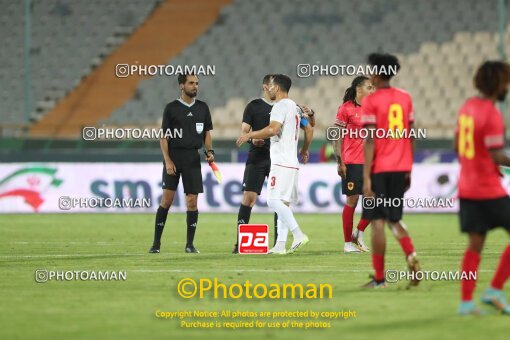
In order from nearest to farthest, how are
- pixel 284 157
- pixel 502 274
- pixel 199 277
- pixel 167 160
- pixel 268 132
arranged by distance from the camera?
pixel 502 274 < pixel 199 277 < pixel 268 132 < pixel 284 157 < pixel 167 160

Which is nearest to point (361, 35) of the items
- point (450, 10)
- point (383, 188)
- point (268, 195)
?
point (450, 10)

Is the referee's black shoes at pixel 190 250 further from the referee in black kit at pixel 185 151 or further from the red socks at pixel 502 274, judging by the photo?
the red socks at pixel 502 274

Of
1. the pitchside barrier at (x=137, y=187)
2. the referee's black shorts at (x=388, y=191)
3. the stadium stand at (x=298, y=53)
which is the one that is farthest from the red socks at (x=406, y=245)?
the stadium stand at (x=298, y=53)

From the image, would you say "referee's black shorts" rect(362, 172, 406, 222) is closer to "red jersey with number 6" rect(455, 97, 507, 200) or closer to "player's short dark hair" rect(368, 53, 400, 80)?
"player's short dark hair" rect(368, 53, 400, 80)

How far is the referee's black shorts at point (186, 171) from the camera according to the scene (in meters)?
15.9

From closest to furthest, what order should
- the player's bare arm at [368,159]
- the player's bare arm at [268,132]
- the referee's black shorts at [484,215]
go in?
the referee's black shorts at [484,215]
the player's bare arm at [368,159]
the player's bare arm at [268,132]

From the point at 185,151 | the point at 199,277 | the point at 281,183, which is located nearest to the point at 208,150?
the point at 185,151

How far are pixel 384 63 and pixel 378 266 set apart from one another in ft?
6.33

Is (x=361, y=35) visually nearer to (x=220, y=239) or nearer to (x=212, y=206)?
(x=212, y=206)

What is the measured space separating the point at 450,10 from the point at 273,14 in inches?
216

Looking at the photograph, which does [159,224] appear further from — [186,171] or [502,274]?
[502,274]

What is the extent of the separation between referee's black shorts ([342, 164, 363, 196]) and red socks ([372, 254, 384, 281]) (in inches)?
192

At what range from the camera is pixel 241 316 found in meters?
9.51

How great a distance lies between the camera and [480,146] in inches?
367
